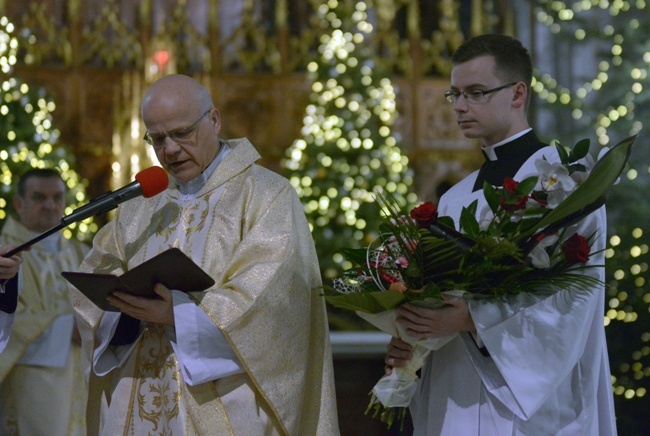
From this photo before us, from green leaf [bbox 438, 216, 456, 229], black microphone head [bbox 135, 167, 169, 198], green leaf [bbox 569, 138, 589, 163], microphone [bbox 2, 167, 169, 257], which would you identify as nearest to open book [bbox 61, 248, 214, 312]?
microphone [bbox 2, 167, 169, 257]

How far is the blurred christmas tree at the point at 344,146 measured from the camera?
8.02 meters

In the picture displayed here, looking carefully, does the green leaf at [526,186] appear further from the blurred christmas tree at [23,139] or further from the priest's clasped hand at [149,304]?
the blurred christmas tree at [23,139]

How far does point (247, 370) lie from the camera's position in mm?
2896

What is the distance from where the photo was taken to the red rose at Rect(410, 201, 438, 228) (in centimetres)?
261

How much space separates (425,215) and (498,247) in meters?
0.22

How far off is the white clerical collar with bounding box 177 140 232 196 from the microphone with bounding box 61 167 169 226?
0.73 feet

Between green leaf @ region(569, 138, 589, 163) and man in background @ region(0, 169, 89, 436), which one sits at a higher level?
green leaf @ region(569, 138, 589, 163)

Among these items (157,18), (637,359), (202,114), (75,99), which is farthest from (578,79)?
(202,114)

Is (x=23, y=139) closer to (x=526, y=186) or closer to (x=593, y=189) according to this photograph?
(x=526, y=186)

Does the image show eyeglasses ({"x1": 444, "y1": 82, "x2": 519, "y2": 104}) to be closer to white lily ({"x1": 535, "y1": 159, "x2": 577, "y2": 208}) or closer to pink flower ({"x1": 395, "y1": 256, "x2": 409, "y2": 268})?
white lily ({"x1": 535, "y1": 159, "x2": 577, "y2": 208})

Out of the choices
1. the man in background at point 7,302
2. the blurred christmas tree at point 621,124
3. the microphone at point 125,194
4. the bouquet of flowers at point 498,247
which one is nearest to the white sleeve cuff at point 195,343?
the microphone at point 125,194

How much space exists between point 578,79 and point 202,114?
19.9 feet

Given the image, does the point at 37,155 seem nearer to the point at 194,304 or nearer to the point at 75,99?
the point at 75,99

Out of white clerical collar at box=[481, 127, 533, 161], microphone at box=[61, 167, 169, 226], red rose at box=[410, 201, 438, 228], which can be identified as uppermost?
white clerical collar at box=[481, 127, 533, 161]
